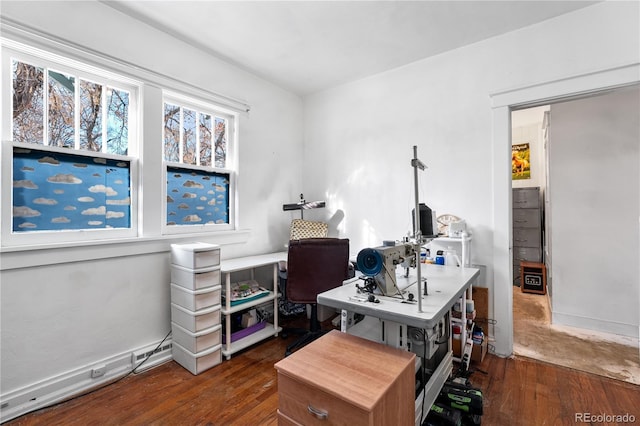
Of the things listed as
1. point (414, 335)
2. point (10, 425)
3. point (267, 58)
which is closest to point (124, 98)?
point (267, 58)

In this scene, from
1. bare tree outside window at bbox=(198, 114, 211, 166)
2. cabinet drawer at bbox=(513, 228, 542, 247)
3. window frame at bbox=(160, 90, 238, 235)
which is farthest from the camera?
cabinet drawer at bbox=(513, 228, 542, 247)

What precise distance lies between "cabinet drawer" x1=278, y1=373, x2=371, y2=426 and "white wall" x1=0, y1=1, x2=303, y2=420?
1674mm

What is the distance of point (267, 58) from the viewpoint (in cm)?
294

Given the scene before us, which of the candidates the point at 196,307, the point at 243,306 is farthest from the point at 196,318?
the point at 243,306

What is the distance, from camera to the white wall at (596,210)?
9.25 feet

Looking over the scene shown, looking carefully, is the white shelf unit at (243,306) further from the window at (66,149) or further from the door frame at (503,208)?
the door frame at (503,208)

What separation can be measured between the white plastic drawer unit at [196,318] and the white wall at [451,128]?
5.78 ft

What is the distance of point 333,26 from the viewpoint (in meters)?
2.43

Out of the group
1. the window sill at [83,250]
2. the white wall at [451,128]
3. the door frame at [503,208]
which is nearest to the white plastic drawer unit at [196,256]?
the window sill at [83,250]

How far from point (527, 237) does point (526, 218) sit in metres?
0.32

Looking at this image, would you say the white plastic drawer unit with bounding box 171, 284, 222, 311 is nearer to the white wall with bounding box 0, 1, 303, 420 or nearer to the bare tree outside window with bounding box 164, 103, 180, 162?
the white wall with bounding box 0, 1, 303, 420

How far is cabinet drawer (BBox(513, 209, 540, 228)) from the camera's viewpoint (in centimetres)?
470

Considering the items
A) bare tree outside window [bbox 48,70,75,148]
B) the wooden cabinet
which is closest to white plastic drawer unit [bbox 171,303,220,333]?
the wooden cabinet

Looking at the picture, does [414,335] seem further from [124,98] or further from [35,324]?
[124,98]
